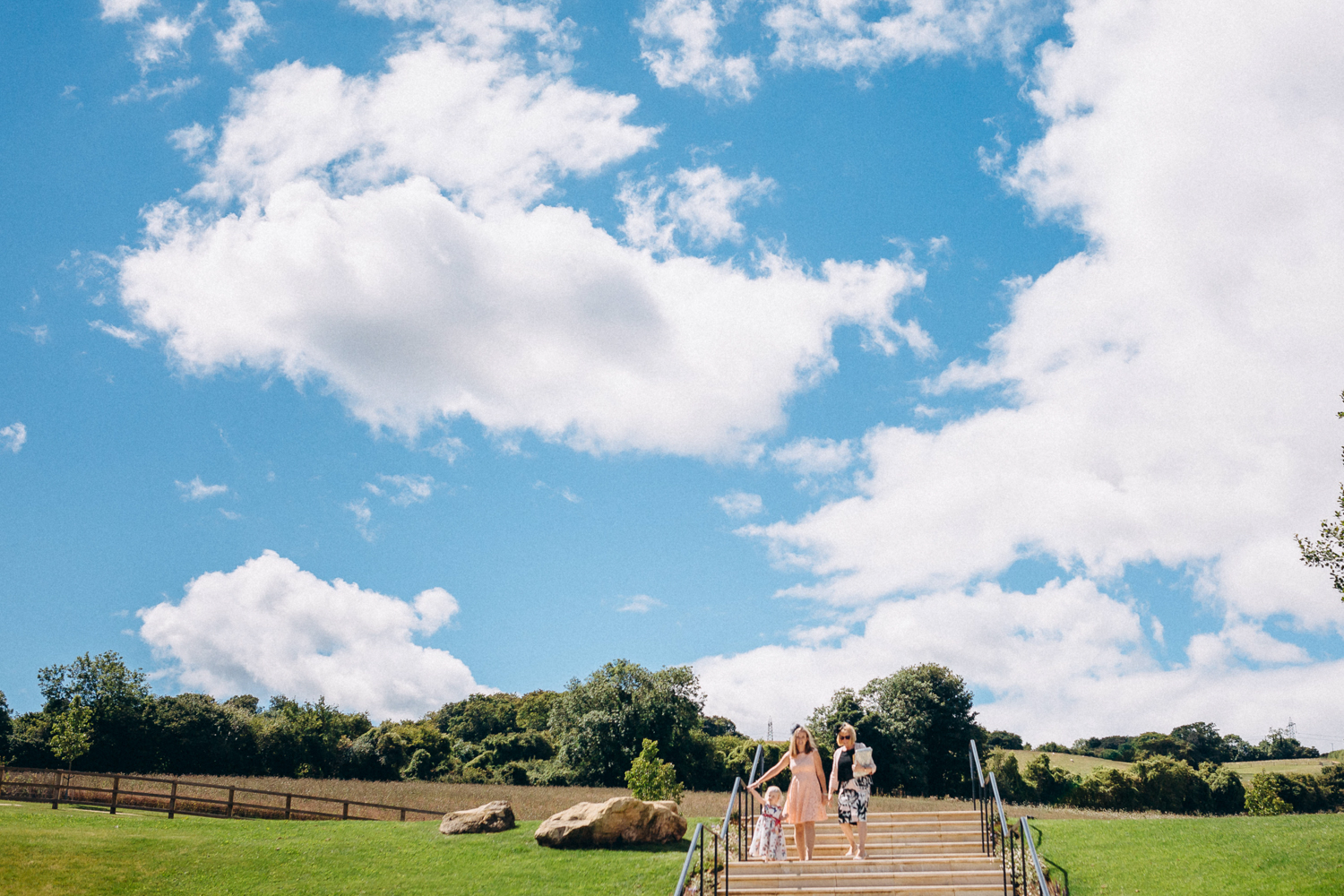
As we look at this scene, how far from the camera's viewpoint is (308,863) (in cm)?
1692

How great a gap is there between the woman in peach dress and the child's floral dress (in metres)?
0.37

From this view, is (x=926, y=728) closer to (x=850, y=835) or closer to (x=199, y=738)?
(x=850, y=835)

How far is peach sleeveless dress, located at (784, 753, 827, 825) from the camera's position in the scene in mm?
11242

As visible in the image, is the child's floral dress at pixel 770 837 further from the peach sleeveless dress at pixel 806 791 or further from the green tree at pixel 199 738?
the green tree at pixel 199 738

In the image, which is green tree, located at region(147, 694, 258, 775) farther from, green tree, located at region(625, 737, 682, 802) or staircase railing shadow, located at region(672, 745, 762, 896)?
staircase railing shadow, located at region(672, 745, 762, 896)

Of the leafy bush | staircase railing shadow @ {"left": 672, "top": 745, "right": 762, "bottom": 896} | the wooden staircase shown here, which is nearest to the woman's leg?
the wooden staircase

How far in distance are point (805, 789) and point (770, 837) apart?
48.7 inches

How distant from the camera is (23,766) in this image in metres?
40.3

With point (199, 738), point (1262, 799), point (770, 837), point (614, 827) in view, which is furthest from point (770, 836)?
point (199, 738)

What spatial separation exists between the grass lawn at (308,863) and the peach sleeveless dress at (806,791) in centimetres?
465

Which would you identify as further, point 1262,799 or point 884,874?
point 1262,799

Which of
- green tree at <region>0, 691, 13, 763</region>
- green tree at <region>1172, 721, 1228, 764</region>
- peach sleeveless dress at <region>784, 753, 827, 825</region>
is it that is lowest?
green tree at <region>1172, 721, 1228, 764</region>

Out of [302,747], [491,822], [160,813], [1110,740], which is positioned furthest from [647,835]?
[1110,740]

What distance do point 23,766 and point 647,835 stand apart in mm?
39253
